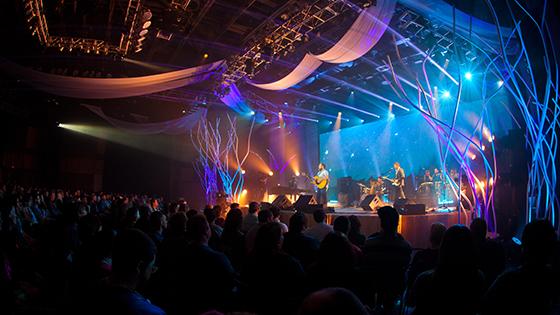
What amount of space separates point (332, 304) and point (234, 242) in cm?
295

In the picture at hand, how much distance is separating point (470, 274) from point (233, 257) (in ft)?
7.32

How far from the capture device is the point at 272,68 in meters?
11.7

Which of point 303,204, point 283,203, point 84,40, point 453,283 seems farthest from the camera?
point 283,203

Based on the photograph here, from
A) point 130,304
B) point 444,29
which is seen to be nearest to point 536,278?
point 130,304

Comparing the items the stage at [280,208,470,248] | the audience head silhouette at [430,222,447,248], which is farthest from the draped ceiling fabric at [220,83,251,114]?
the audience head silhouette at [430,222,447,248]

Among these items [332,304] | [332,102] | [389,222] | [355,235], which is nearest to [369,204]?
[355,235]

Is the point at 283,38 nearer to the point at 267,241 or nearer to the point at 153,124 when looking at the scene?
the point at 267,241

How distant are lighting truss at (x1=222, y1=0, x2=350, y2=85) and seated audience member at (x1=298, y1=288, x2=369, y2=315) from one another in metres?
6.82

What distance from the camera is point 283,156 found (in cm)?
1744

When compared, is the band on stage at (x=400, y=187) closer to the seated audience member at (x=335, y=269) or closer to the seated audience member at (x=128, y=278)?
the seated audience member at (x=335, y=269)

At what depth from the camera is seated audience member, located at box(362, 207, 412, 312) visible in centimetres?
313

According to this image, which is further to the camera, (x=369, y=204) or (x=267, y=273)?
(x=369, y=204)

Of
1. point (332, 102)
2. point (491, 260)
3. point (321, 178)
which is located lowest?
point (491, 260)

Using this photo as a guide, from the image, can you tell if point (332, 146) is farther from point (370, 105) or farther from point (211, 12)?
point (211, 12)
